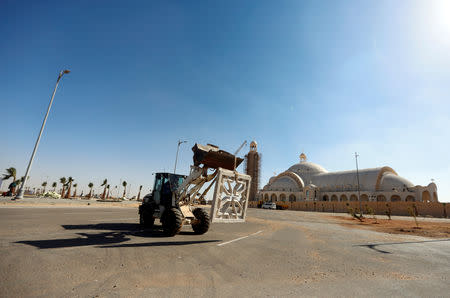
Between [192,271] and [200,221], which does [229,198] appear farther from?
[192,271]

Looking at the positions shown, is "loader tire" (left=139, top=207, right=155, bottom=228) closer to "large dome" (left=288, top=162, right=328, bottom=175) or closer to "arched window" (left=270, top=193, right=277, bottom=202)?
"arched window" (left=270, top=193, right=277, bottom=202)

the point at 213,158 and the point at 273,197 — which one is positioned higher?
the point at 213,158

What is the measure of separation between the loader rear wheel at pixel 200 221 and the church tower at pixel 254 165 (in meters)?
77.4

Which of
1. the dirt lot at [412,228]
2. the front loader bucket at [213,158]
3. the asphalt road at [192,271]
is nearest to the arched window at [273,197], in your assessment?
the dirt lot at [412,228]

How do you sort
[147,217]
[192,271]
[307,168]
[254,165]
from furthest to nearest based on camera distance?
[307,168]
[254,165]
[147,217]
[192,271]

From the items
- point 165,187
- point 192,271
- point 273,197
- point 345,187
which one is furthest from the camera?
point 273,197

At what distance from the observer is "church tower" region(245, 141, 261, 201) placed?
281ft

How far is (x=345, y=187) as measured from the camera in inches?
2857

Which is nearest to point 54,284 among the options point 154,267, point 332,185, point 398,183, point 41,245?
point 154,267

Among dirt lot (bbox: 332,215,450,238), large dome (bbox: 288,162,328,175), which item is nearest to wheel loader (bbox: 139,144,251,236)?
dirt lot (bbox: 332,215,450,238)

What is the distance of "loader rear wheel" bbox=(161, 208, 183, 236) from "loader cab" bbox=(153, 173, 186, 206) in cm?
102

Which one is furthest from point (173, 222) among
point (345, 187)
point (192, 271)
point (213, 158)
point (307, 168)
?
point (307, 168)

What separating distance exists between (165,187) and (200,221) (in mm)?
2414

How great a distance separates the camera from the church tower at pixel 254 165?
8569 cm
